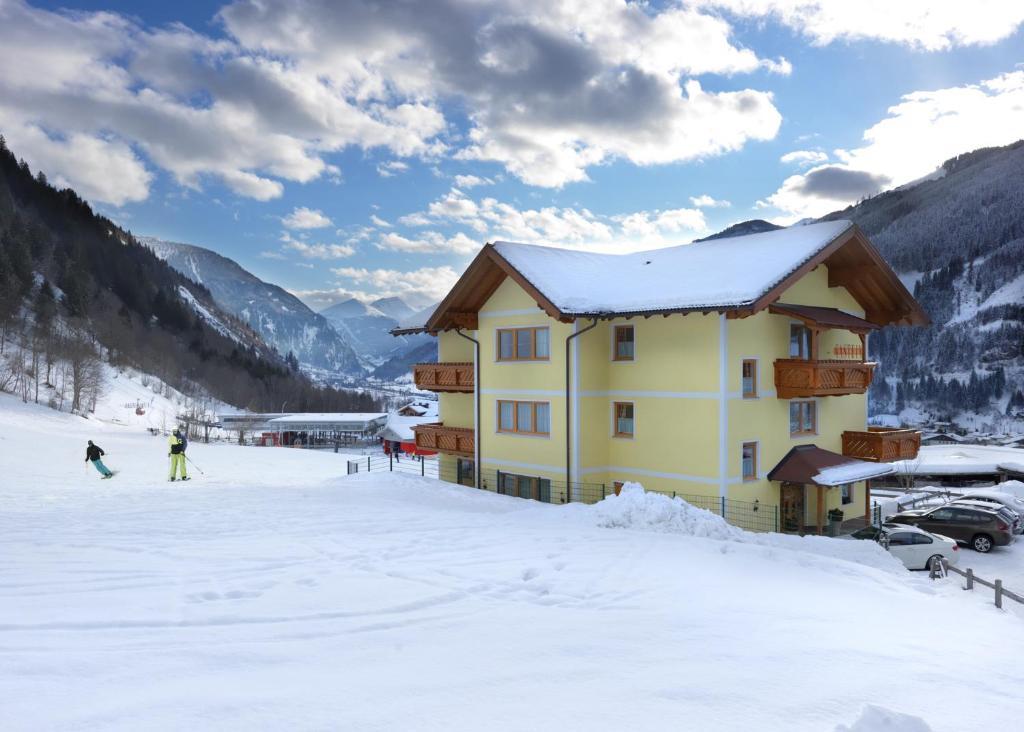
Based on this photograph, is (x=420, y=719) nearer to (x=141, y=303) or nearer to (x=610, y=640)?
(x=610, y=640)

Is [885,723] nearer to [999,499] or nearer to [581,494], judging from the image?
[581,494]

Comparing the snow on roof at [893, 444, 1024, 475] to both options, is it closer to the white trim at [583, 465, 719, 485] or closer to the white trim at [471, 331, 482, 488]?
the white trim at [583, 465, 719, 485]

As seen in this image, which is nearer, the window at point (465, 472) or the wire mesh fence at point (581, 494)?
the wire mesh fence at point (581, 494)

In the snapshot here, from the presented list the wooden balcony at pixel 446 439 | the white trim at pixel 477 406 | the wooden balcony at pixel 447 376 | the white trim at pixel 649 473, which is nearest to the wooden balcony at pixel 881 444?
the white trim at pixel 649 473

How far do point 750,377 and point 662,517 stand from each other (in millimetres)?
8183

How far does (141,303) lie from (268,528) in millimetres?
146602

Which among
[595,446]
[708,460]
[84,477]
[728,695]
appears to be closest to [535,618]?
[728,695]

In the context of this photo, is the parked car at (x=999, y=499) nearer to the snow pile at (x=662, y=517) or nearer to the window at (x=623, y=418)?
the window at (x=623, y=418)

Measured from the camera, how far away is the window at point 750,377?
20.9 metres

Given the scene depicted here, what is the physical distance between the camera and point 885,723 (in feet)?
15.7

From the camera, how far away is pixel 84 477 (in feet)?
74.6

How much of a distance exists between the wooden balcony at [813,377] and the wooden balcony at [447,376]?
40.8 feet

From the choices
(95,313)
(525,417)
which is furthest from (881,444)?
(95,313)

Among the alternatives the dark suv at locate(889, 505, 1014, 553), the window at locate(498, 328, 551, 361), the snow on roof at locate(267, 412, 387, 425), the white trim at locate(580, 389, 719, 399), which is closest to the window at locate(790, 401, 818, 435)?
the white trim at locate(580, 389, 719, 399)
